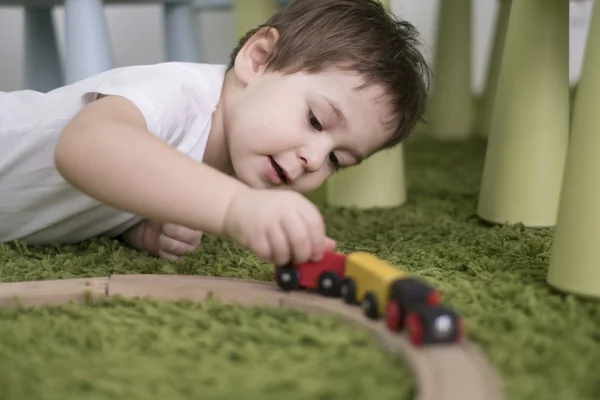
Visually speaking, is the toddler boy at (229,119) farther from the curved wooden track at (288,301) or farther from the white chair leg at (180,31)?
the white chair leg at (180,31)

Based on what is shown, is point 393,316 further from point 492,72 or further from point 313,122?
point 492,72

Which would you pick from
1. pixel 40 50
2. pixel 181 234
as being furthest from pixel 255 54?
pixel 40 50

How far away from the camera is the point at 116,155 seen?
0.61 meters

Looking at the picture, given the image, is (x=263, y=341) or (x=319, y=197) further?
(x=319, y=197)

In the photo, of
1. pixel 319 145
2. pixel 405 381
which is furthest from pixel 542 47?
pixel 405 381

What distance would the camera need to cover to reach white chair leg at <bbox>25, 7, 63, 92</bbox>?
1593 millimetres

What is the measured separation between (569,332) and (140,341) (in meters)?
0.31

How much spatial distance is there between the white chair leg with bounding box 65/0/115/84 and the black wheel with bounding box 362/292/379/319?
770 millimetres

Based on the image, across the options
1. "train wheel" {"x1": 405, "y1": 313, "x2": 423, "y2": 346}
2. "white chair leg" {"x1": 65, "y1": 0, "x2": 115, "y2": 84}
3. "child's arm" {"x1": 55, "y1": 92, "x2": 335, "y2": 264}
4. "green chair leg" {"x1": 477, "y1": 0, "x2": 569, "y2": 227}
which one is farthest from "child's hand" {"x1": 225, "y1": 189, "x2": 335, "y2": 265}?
"white chair leg" {"x1": 65, "y1": 0, "x2": 115, "y2": 84}

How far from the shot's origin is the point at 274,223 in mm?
562

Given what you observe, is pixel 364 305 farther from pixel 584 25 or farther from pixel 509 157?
pixel 584 25

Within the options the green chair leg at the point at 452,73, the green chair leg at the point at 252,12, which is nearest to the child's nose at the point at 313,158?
the green chair leg at the point at 252,12

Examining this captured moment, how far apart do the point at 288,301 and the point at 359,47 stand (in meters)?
0.36

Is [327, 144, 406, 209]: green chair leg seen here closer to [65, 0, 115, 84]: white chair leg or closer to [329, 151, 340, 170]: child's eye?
[329, 151, 340, 170]: child's eye
